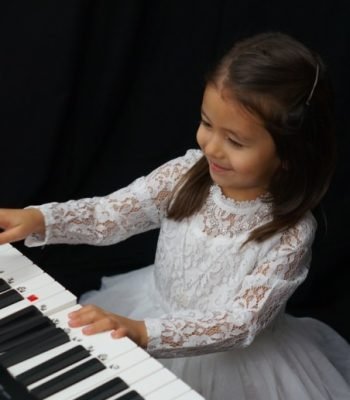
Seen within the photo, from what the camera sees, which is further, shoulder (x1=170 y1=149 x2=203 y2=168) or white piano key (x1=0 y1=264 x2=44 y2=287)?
shoulder (x1=170 y1=149 x2=203 y2=168)

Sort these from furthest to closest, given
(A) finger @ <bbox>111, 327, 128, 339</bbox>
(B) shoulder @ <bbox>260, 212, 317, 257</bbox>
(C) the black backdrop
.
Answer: (C) the black backdrop → (B) shoulder @ <bbox>260, 212, 317, 257</bbox> → (A) finger @ <bbox>111, 327, 128, 339</bbox>

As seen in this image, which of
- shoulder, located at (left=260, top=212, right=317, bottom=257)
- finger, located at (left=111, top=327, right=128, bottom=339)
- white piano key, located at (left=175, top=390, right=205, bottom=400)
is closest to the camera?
white piano key, located at (left=175, top=390, right=205, bottom=400)

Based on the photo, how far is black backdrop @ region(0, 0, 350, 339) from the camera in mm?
1677

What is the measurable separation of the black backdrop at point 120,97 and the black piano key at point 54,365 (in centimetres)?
89

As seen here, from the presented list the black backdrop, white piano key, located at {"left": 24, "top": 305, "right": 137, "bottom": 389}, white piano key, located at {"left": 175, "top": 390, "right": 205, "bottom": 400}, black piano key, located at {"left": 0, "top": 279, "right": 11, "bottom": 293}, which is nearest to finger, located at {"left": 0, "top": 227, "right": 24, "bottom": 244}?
black piano key, located at {"left": 0, "top": 279, "right": 11, "bottom": 293}

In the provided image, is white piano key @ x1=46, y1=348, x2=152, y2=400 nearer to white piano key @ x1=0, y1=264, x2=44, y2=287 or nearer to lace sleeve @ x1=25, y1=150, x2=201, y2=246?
white piano key @ x1=0, y1=264, x2=44, y2=287

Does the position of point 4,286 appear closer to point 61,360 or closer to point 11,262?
point 11,262

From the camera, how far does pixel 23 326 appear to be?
3.32ft

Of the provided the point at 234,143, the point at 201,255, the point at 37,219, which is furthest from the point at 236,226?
the point at 37,219

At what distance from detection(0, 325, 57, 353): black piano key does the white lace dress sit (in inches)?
8.4

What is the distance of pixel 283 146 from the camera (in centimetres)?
116

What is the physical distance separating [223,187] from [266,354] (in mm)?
330

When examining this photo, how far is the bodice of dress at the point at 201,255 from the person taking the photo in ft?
3.82

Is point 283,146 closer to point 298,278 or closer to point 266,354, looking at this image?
point 298,278
